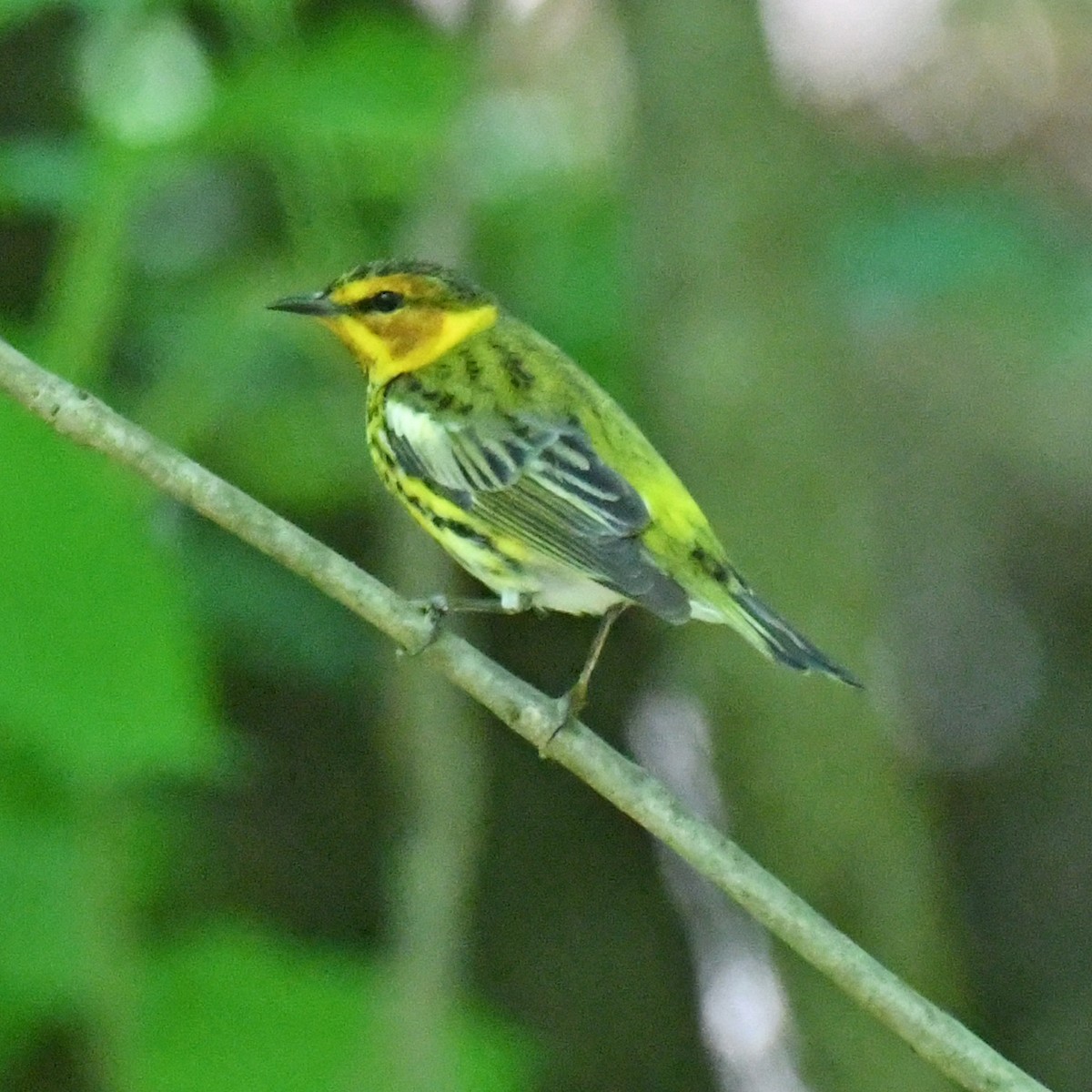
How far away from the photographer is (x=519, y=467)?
270cm

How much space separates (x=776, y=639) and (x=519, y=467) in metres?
0.51

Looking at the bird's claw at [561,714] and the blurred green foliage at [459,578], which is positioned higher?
the bird's claw at [561,714]

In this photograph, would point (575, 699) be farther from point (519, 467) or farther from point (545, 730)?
point (519, 467)

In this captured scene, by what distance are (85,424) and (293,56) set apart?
54.1 inches

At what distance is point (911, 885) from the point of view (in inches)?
141

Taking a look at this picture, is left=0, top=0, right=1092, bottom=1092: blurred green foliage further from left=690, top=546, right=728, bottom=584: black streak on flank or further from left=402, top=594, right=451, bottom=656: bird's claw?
left=690, top=546, right=728, bottom=584: black streak on flank

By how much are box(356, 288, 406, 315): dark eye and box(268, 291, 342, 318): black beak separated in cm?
5

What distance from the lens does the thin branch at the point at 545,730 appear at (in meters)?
1.91

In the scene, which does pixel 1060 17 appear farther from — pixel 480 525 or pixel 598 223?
pixel 480 525

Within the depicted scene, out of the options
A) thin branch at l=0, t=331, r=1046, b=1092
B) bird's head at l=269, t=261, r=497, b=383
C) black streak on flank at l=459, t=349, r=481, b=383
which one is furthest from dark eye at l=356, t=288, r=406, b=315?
thin branch at l=0, t=331, r=1046, b=1092

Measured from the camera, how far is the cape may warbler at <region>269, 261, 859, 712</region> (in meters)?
2.49

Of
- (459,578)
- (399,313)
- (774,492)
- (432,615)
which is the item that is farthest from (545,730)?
(459,578)

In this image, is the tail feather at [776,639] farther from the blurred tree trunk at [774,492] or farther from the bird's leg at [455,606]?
the blurred tree trunk at [774,492]

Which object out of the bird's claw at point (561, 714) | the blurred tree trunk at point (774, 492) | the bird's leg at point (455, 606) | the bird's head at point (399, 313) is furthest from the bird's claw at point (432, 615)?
the blurred tree trunk at point (774, 492)
